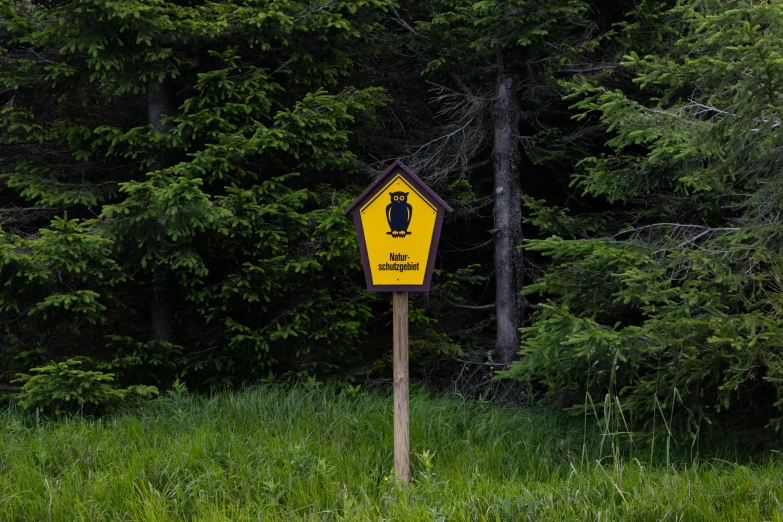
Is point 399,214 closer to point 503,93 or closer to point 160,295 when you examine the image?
point 160,295

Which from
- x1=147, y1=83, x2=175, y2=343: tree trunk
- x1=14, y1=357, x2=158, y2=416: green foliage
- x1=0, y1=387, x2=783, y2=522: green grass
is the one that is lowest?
x1=0, y1=387, x2=783, y2=522: green grass

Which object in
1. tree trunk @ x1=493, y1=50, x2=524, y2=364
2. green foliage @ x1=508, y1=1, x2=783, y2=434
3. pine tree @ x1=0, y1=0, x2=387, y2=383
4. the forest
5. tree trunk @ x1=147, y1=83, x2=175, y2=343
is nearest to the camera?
green foliage @ x1=508, y1=1, x2=783, y2=434

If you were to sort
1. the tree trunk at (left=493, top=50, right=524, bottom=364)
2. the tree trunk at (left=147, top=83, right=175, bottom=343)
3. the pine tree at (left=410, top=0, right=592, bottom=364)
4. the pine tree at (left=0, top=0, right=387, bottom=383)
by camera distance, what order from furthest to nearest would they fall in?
the tree trunk at (left=493, top=50, right=524, bottom=364) < the pine tree at (left=410, top=0, right=592, bottom=364) < the tree trunk at (left=147, top=83, right=175, bottom=343) < the pine tree at (left=0, top=0, right=387, bottom=383)

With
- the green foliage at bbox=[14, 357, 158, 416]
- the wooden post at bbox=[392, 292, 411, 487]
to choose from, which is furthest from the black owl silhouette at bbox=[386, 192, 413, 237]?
the green foliage at bbox=[14, 357, 158, 416]

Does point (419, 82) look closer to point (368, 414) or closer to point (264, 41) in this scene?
point (264, 41)

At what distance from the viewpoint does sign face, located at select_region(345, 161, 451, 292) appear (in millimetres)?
5176

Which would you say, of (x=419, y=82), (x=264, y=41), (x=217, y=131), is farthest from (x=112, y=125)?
(x=419, y=82)

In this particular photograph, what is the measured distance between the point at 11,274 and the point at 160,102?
2.63m

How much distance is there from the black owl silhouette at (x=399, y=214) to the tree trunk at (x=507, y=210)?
3.77 m

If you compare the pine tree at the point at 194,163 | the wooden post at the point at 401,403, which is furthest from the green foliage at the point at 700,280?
the pine tree at the point at 194,163

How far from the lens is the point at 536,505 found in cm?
450

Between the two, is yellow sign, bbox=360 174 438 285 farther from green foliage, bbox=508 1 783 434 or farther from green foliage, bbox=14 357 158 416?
green foliage, bbox=14 357 158 416

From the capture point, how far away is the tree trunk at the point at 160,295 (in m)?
8.16

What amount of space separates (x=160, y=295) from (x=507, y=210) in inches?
160
